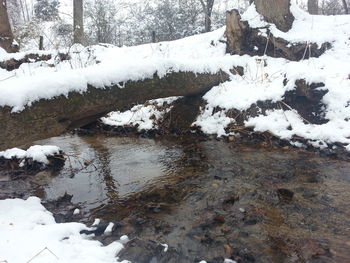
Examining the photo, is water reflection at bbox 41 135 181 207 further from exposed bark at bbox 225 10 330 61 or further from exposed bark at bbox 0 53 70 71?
exposed bark at bbox 0 53 70 71

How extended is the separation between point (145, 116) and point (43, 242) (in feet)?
14.0

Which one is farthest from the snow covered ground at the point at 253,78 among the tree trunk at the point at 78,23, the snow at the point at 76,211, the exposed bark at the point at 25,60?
the tree trunk at the point at 78,23

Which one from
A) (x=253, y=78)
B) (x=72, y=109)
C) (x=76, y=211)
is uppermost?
(x=72, y=109)

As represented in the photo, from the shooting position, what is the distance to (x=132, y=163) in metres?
4.46

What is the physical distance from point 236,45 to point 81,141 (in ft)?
13.5

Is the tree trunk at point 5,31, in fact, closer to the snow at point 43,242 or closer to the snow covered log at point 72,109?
the snow covered log at point 72,109

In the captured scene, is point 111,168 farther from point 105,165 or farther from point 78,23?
point 78,23

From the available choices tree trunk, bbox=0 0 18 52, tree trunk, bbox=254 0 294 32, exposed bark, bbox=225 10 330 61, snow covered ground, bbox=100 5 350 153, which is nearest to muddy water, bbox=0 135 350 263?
snow covered ground, bbox=100 5 350 153

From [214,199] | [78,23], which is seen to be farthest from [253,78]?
[78,23]

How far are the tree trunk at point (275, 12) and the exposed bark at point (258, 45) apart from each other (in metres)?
0.35

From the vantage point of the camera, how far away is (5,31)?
28.8 feet

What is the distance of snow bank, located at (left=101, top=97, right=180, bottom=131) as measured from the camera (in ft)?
20.4

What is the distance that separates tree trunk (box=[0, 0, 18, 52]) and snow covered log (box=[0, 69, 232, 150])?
20.6 feet

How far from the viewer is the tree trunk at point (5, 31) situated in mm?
8674
